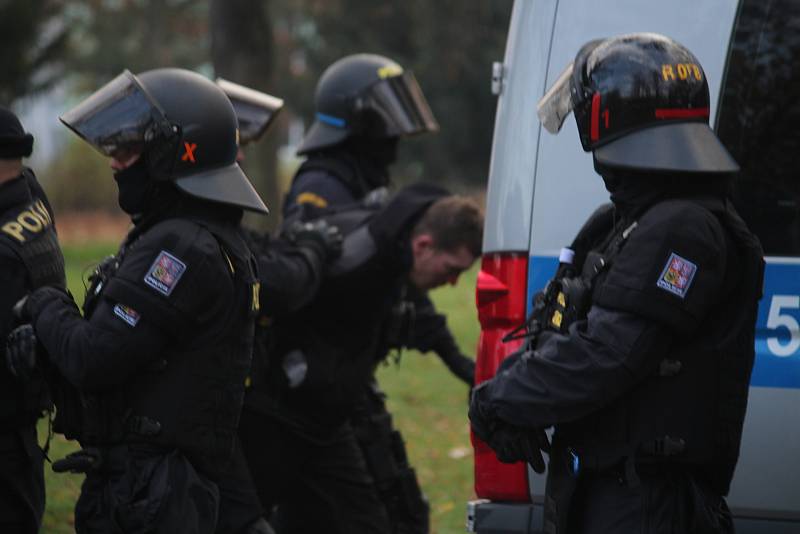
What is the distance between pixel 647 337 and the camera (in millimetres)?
3121

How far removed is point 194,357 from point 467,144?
21.8 metres

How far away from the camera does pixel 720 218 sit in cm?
323

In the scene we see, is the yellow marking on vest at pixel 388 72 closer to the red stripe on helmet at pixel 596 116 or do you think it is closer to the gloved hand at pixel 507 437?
the red stripe on helmet at pixel 596 116

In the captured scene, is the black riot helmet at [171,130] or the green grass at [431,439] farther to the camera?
the green grass at [431,439]

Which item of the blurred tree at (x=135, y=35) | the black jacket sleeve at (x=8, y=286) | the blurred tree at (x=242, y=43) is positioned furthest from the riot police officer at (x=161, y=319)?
the blurred tree at (x=135, y=35)

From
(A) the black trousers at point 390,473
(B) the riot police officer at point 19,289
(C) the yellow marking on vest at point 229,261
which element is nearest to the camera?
(C) the yellow marking on vest at point 229,261

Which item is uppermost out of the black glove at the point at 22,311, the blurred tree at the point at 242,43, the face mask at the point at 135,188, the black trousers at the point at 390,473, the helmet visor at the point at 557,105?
the helmet visor at the point at 557,105

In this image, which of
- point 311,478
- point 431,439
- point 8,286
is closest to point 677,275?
point 8,286

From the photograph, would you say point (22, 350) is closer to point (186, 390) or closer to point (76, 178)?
A: point (186, 390)

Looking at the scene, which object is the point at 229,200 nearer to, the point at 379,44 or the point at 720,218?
the point at 720,218

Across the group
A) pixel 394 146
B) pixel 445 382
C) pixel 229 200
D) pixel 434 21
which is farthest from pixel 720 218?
pixel 434 21

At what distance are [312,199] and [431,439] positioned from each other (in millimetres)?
3429

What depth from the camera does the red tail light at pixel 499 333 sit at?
4.03m

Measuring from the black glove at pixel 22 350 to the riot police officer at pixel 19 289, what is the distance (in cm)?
26
